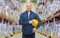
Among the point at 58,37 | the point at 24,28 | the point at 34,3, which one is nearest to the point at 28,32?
the point at 24,28

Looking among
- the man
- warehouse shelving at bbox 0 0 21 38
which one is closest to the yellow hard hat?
the man

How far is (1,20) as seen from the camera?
30.2 feet

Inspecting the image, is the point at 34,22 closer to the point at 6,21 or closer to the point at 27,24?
the point at 27,24

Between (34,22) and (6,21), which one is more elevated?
(34,22)

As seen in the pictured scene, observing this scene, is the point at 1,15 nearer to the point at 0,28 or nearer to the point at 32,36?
the point at 0,28

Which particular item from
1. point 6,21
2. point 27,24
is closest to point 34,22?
point 27,24

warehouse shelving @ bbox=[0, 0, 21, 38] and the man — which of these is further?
warehouse shelving @ bbox=[0, 0, 21, 38]

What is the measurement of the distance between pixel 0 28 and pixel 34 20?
11.8 feet

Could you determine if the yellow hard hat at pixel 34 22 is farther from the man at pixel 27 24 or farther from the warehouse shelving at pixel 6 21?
the warehouse shelving at pixel 6 21

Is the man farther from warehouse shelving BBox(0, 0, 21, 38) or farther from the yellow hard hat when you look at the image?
warehouse shelving BBox(0, 0, 21, 38)

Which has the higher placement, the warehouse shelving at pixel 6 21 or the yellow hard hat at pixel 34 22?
the yellow hard hat at pixel 34 22

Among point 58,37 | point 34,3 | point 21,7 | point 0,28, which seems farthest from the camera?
point 34,3

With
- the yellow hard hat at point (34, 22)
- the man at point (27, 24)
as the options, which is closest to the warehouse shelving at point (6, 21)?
the man at point (27, 24)

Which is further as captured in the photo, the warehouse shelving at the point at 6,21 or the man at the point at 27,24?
the warehouse shelving at the point at 6,21
